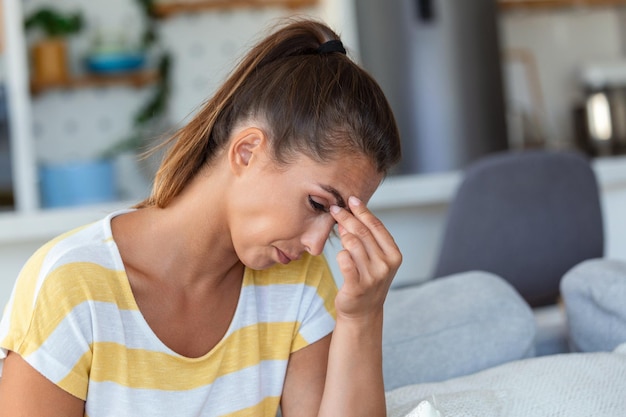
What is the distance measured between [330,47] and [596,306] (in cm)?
59

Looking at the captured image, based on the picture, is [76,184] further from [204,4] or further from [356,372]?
[356,372]

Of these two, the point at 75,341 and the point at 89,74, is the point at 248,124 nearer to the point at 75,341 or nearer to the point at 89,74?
the point at 75,341

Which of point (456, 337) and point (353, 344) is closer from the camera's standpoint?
point (353, 344)

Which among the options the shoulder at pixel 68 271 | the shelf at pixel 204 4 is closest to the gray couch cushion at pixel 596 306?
the shoulder at pixel 68 271

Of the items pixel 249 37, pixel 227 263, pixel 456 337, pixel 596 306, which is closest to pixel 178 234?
pixel 227 263

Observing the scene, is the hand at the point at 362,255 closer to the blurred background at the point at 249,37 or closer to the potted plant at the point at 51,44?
the blurred background at the point at 249,37

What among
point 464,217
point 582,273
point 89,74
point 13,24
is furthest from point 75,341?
point 89,74

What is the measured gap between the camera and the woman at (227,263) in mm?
1091

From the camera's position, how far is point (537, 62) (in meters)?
5.65

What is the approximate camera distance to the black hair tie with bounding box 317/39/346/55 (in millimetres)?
1253

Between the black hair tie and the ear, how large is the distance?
156 millimetres

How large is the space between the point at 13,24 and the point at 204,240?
3.09m

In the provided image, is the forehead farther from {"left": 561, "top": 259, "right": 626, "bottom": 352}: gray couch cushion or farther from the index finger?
{"left": 561, "top": 259, "right": 626, "bottom": 352}: gray couch cushion

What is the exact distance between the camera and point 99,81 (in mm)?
4648
